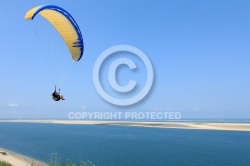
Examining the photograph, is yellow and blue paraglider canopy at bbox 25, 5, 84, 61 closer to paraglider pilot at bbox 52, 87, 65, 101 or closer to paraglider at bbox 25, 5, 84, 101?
paraglider at bbox 25, 5, 84, 101

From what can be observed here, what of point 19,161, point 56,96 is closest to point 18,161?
point 19,161

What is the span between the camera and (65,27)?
16156 millimetres

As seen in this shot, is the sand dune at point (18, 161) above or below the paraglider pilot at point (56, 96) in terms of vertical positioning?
below

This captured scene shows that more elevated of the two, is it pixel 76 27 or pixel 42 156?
pixel 76 27

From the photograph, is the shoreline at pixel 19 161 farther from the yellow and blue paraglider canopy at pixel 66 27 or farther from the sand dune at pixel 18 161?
the yellow and blue paraglider canopy at pixel 66 27

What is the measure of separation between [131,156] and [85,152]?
6.81 metres

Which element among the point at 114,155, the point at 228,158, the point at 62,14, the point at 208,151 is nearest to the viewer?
the point at 62,14

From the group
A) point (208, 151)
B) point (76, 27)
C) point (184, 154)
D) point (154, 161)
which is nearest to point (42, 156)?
point (154, 161)

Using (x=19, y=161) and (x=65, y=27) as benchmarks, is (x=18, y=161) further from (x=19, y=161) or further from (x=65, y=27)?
(x=65, y=27)

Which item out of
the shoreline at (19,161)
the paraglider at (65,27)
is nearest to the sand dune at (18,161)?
the shoreline at (19,161)

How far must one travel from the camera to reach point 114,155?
33000 mm

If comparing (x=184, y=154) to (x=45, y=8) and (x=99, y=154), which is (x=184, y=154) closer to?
(x=99, y=154)

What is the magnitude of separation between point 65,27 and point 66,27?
3.2 inches

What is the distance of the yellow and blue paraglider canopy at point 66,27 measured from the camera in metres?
15.2
